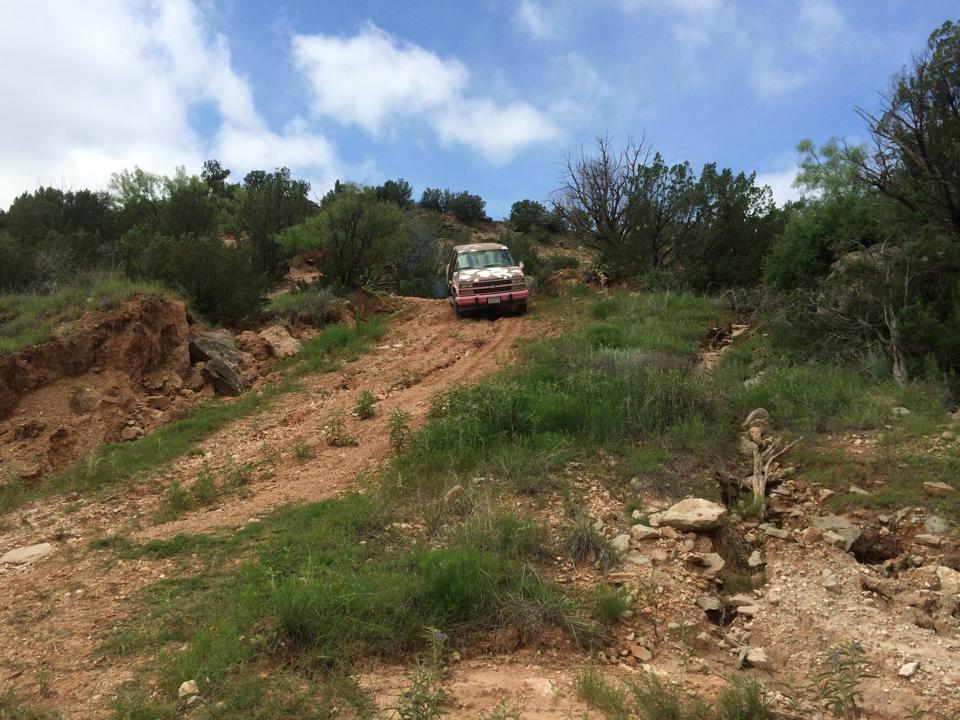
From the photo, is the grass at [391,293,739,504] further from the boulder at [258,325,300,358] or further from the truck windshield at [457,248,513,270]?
the truck windshield at [457,248,513,270]

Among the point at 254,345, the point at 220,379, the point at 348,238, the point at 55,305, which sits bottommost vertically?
the point at 220,379

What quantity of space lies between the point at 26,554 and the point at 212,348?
20.5 feet

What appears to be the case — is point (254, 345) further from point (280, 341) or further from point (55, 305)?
point (55, 305)

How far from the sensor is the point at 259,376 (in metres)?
12.1

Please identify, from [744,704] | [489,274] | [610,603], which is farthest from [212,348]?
[744,704]

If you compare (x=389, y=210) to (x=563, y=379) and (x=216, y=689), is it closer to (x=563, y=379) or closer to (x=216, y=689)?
(x=563, y=379)

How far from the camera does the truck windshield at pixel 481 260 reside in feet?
55.8

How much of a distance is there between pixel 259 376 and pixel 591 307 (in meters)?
7.70

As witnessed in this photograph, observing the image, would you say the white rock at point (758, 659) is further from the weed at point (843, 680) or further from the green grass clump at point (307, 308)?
the green grass clump at point (307, 308)

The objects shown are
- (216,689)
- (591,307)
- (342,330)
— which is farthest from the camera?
(591,307)

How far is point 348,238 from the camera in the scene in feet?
62.6

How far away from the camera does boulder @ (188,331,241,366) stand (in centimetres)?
1162

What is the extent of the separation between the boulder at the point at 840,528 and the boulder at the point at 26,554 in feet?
21.7

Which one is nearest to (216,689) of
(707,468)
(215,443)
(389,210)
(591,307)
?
(707,468)
